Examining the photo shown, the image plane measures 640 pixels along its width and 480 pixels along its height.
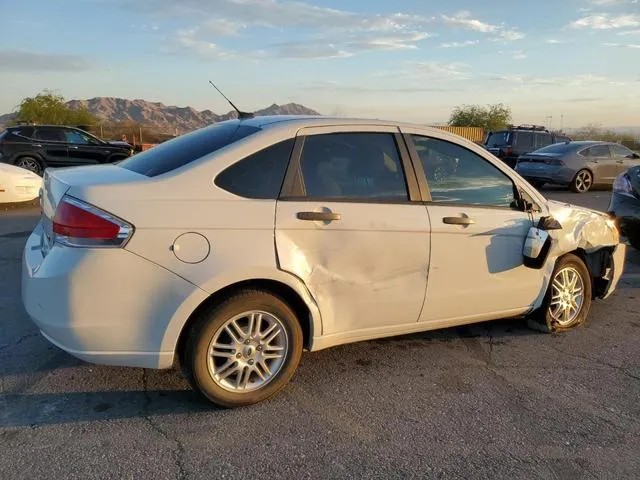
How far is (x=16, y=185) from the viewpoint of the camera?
35.1 ft

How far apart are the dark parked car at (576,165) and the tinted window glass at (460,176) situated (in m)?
12.7

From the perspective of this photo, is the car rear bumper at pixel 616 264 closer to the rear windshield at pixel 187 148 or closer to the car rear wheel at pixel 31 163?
the rear windshield at pixel 187 148

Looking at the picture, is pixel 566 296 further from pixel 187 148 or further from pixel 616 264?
pixel 187 148

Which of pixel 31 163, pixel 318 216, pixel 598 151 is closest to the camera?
pixel 318 216

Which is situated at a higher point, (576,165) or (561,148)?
(561,148)

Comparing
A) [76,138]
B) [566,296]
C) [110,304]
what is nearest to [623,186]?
[566,296]

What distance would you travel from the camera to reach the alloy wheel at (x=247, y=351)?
11.0ft

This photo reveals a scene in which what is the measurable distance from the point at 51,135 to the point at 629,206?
1489cm

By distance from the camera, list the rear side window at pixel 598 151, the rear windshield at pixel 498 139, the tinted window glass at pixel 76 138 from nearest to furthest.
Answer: the rear side window at pixel 598 151 → the tinted window glass at pixel 76 138 → the rear windshield at pixel 498 139

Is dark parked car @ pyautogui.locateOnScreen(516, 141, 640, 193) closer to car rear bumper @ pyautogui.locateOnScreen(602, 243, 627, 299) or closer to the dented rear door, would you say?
car rear bumper @ pyautogui.locateOnScreen(602, 243, 627, 299)

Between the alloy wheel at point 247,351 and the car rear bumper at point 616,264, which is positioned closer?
the alloy wheel at point 247,351

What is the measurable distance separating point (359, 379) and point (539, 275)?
1701 millimetres

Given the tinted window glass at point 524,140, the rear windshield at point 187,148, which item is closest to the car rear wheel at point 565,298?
the rear windshield at point 187,148

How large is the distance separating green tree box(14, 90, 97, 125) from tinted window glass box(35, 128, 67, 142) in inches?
891
